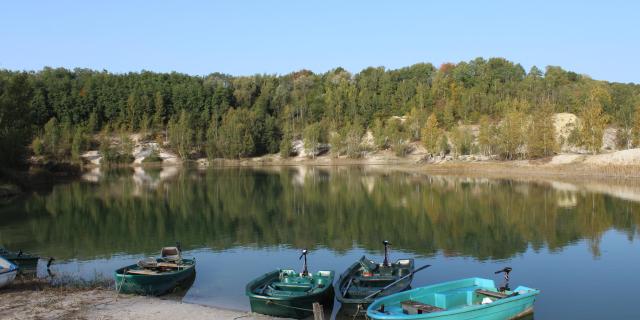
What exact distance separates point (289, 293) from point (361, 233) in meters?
15.7

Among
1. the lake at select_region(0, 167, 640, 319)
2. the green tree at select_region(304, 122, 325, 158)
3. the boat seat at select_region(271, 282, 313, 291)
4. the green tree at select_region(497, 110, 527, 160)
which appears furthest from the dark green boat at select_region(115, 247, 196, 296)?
the green tree at select_region(304, 122, 325, 158)

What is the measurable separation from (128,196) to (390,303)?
43.5m

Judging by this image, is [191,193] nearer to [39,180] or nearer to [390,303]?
[39,180]

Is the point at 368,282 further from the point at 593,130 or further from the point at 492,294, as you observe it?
the point at 593,130

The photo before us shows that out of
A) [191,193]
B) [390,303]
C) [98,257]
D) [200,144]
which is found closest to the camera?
[390,303]

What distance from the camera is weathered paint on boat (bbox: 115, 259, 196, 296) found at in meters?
18.0

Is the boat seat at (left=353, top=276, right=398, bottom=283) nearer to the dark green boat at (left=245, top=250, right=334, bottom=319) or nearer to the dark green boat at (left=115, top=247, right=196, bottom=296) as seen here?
the dark green boat at (left=245, top=250, right=334, bottom=319)

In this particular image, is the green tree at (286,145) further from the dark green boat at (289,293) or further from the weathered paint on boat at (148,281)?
the dark green boat at (289,293)

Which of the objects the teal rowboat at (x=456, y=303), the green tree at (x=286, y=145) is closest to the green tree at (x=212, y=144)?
the green tree at (x=286, y=145)

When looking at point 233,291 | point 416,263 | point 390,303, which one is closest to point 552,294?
point 416,263

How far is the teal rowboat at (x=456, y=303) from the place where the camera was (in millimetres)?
13688

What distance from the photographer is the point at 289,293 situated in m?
16.6

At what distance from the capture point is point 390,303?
47.9 ft

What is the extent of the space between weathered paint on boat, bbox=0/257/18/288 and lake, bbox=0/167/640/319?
462cm
